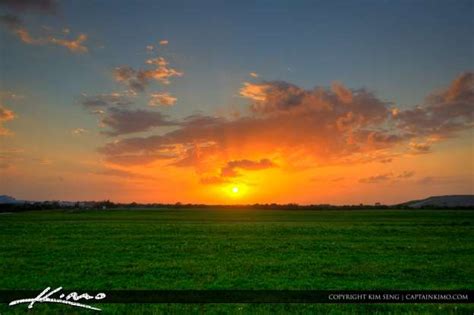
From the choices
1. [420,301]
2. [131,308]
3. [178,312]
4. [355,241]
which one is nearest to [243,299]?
[178,312]

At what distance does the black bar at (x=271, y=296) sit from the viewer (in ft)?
55.4

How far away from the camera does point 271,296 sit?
17.8 metres

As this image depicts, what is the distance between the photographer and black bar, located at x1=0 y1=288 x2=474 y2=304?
16875mm

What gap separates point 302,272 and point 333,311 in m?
8.72

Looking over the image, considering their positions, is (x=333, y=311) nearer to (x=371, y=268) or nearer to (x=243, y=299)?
(x=243, y=299)
